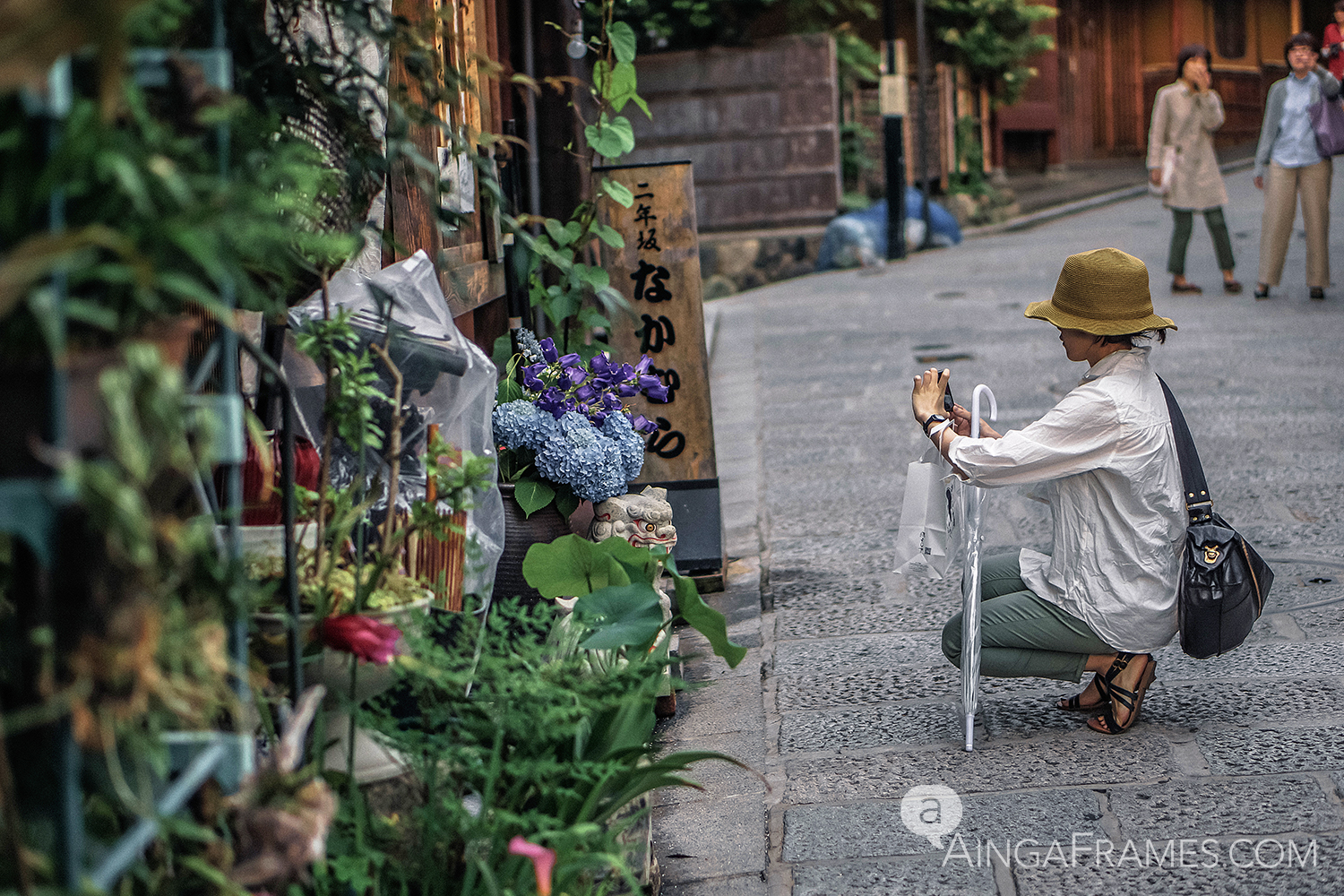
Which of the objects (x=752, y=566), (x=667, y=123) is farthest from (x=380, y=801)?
(x=667, y=123)

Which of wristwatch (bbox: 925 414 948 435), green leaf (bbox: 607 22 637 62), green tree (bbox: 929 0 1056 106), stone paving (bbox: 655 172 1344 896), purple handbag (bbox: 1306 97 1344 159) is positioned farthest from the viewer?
green tree (bbox: 929 0 1056 106)

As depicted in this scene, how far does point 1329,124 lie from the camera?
32.2 ft

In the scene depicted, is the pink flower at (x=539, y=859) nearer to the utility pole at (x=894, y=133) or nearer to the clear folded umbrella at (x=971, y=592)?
the clear folded umbrella at (x=971, y=592)

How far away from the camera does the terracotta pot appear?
4.19 metres

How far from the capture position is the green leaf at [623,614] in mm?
3104

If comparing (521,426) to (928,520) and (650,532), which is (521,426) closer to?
(650,532)

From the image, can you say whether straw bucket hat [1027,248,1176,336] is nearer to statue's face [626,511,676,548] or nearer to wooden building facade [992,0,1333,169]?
statue's face [626,511,676,548]

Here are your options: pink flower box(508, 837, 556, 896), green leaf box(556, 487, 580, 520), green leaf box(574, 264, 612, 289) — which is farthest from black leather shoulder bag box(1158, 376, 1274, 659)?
green leaf box(574, 264, 612, 289)

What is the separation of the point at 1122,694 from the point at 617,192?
8.74 ft

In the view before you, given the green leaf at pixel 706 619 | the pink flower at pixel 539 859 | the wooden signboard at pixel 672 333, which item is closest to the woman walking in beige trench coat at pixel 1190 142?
the wooden signboard at pixel 672 333

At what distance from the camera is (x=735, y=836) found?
344 centimetres

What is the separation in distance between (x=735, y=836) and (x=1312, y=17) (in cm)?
3131

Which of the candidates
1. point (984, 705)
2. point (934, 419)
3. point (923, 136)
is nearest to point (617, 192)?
point (934, 419)

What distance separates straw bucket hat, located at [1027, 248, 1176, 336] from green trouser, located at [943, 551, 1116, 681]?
2.67 ft
